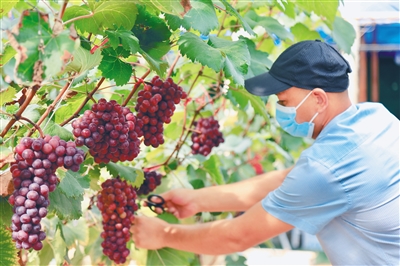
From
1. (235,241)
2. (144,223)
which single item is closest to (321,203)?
(235,241)

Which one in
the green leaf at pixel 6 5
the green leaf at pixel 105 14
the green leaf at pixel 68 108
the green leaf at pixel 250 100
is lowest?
the green leaf at pixel 250 100

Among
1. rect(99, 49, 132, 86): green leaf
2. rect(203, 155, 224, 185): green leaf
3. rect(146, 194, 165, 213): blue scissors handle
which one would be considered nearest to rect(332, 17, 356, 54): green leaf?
rect(203, 155, 224, 185): green leaf

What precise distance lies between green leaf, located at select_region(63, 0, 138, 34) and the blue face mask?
3.58ft

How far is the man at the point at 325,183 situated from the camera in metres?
2.01

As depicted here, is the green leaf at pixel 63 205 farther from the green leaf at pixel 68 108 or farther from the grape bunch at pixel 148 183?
the grape bunch at pixel 148 183

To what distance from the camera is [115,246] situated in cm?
194

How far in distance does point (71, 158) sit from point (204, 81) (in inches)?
68.2

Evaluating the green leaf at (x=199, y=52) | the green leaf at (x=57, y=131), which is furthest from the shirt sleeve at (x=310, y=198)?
the green leaf at (x=57, y=131)

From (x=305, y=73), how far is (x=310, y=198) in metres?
0.52

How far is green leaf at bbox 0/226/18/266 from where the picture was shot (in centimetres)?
144

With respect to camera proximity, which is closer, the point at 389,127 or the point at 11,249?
the point at 11,249

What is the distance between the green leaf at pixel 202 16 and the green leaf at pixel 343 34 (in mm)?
1257

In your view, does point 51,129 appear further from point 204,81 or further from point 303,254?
point 303,254

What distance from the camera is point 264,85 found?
7.30 feet
